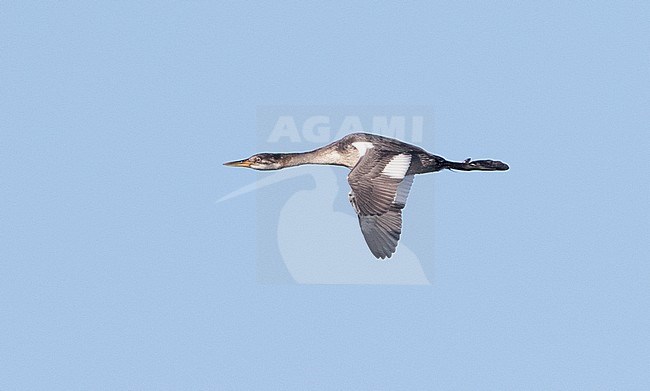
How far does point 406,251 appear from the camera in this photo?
1630cm

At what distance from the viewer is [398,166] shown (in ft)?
53.6

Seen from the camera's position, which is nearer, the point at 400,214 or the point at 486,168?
the point at 400,214

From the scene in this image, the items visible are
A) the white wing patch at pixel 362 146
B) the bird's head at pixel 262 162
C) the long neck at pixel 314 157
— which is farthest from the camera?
the bird's head at pixel 262 162

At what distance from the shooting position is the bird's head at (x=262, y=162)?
17250mm

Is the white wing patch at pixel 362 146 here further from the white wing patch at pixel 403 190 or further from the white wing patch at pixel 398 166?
the white wing patch at pixel 403 190

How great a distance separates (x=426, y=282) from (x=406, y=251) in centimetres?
48

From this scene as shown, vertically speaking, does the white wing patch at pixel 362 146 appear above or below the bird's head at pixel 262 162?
above

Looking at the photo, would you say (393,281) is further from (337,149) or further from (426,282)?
(337,149)

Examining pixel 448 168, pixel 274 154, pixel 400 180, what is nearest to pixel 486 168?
pixel 448 168

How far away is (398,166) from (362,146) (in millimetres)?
699

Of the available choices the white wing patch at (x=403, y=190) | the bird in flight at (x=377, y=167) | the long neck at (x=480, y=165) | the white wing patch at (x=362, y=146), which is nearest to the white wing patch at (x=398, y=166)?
the bird in flight at (x=377, y=167)

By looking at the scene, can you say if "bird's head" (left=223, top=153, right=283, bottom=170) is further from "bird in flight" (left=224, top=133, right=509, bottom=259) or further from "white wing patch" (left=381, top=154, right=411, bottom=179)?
"white wing patch" (left=381, top=154, right=411, bottom=179)

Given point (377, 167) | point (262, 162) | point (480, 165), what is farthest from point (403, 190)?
point (262, 162)

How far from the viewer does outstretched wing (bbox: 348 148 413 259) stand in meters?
15.9
